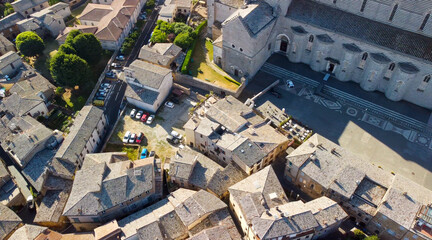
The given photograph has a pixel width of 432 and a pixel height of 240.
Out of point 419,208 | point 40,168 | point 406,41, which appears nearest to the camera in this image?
point 419,208

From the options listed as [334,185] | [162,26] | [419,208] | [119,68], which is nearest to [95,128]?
[119,68]

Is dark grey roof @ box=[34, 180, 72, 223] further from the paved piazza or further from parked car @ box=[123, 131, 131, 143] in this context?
the paved piazza

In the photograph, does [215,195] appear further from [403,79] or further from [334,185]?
[403,79]

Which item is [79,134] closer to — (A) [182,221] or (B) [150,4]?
(A) [182,221]

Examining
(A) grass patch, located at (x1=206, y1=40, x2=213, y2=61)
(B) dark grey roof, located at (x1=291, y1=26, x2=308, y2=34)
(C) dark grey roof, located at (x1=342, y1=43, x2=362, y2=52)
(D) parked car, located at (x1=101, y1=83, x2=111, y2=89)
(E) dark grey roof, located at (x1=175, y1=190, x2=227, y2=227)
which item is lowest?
(E) dark grey roof, located at (x1=175, y1=190, x2=227, y2=227)

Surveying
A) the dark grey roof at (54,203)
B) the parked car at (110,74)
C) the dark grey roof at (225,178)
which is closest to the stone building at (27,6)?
the parked car at (110,74)

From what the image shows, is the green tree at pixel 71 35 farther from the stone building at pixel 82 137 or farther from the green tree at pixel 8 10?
the green tree at pixel 8 10

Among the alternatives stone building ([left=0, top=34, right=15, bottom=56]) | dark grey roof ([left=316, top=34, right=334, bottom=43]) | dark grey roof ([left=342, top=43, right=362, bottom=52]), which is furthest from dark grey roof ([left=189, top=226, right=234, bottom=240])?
stone building ([left=0, top=34, right=15, bottom=56])
